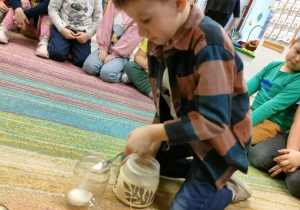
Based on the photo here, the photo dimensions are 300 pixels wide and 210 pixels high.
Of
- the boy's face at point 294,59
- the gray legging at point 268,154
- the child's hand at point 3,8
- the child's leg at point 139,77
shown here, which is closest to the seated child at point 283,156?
the gray legging at point 268,154

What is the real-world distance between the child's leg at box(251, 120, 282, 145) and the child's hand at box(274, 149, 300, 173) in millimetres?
206

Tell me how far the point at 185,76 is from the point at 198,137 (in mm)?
140

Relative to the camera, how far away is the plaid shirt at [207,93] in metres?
0.47

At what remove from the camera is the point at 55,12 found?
1.56 m

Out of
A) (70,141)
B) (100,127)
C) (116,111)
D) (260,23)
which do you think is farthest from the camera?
(260,23)

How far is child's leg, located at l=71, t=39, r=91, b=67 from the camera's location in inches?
62.8

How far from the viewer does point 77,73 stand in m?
1.44

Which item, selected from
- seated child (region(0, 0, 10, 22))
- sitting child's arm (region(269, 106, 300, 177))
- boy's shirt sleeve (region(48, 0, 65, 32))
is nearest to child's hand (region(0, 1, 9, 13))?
seated child (region(0, 0, 10, 22))

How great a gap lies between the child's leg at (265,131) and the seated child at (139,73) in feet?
2.13

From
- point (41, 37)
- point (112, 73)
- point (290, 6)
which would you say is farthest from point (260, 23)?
point (41, 37)

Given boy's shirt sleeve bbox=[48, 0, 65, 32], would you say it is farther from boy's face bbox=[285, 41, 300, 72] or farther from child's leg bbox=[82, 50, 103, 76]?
boy's face bbox=[285, 41, 300, 72]

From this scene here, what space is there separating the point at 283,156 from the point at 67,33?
1.42 meters

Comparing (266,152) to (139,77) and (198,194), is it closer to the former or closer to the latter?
(198,194)

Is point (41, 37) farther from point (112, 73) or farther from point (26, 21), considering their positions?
point (112, 73)
